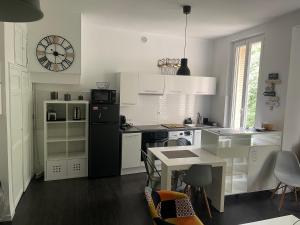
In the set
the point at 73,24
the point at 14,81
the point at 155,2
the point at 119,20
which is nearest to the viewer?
the point at 14,81

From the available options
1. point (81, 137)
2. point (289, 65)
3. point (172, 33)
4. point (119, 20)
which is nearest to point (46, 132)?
point (81, 137)

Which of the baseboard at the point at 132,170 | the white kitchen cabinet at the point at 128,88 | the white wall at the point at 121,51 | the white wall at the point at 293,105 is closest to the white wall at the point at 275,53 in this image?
the white wall at the point at 293,105

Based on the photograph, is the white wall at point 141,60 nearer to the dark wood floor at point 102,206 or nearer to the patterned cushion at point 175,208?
the dark wood floor at point 102,206

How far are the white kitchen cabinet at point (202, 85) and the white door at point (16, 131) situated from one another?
3223mm

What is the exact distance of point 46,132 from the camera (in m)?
4.01

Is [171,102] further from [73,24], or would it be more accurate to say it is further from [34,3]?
[34,3]

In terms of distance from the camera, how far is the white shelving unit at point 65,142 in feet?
13.4

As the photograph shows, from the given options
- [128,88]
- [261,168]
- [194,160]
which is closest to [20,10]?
[194,160]

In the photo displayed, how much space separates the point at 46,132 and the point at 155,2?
9.05ft

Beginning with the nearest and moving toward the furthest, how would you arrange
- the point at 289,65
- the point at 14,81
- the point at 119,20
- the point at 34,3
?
1. the point at 34,3
2. the point at 14,81
3. the point at 289,65
4. the point at 119,20

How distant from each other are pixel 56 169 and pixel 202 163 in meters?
2.60

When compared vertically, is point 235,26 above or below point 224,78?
above

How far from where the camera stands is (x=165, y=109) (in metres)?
5.23

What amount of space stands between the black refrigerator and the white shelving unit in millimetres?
161
